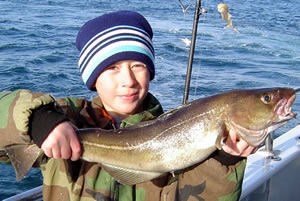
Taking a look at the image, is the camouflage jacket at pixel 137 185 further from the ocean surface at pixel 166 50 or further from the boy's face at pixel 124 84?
the ocean surface at pixel 166 50

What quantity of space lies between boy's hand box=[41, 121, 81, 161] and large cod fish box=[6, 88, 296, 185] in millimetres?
154

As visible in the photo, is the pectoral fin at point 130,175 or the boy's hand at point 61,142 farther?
the pectoral fin at point 130,175

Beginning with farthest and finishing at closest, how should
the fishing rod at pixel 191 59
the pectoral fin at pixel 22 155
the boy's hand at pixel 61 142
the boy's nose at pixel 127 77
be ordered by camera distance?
the fishing rod at pixel 191 59
the boy's nose at pixel 127 77
the pectoral fin at pixel 22 155
the boy's hand at pixel 61 142

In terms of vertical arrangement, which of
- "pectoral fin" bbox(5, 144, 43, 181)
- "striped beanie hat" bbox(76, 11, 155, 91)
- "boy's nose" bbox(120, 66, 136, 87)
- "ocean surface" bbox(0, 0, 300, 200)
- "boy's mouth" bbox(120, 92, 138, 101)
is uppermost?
"striped beanie hat" bbox(76, 11, 155, 91)

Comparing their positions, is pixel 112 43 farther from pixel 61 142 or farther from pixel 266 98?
pixel 266 98

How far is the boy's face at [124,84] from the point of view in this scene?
90.3 inches

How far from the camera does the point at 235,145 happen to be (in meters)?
2.14

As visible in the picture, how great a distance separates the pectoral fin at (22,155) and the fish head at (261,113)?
915 mm

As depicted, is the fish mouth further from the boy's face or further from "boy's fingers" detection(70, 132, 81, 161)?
"boy's fingers" detection(70, 132, 81, 161)

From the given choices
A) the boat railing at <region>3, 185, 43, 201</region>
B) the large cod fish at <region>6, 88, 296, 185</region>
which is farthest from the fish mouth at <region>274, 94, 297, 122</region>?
the boat railing at <region>3, 185, 43, 201</region>

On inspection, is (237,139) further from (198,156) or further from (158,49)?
(158,49)

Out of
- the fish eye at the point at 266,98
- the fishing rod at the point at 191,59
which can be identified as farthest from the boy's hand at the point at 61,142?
the fishing rod at the point at 191,59

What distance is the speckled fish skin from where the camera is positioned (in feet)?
6.96

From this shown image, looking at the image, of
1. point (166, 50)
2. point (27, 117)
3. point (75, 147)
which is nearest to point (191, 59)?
point (75, 147)
